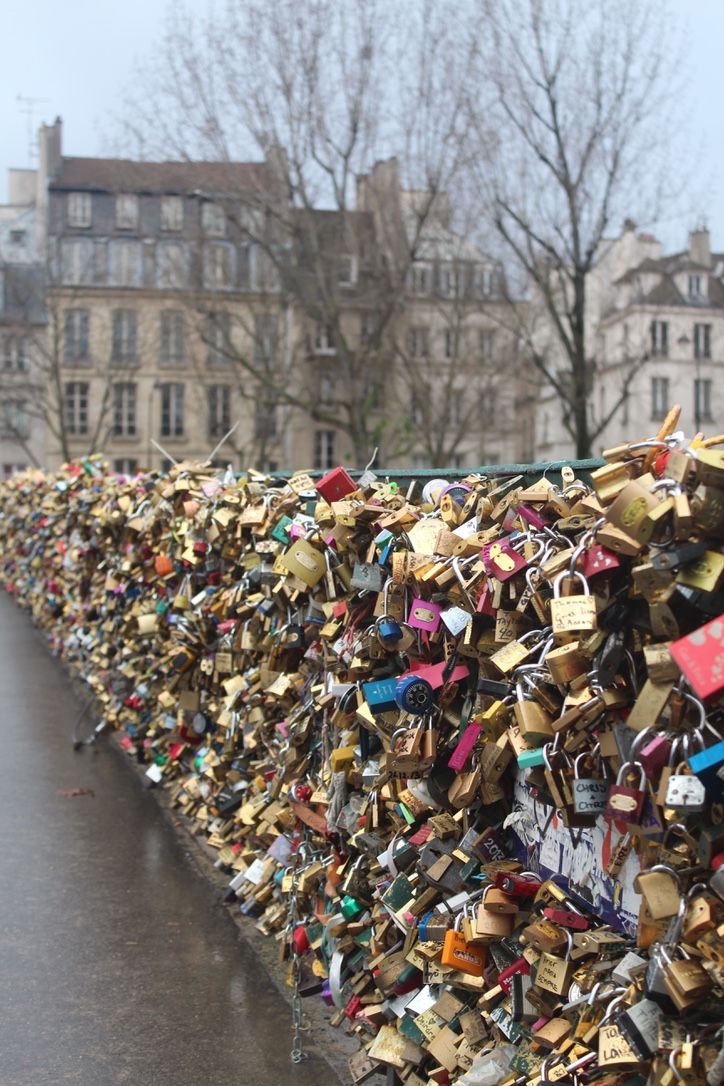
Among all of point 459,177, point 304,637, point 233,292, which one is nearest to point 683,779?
point 304,637

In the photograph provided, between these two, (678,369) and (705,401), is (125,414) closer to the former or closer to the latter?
(678,369)

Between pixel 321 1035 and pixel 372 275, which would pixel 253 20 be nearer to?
pixel 372 275

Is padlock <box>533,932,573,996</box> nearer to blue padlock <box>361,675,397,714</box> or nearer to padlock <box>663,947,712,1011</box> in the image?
padlock <box>663,947,712,1011</box>

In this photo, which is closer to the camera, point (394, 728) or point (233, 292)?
point (394, 728)

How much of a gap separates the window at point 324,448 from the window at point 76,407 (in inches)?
457

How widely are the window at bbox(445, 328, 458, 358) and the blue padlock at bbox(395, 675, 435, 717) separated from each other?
31939 millimetres

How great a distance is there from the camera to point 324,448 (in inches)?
2462

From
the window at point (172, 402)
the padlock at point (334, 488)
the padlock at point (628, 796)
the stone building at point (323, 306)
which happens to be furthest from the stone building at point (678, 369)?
the padlock at point (628, 796)

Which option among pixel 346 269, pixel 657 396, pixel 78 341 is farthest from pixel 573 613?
pixel 657 396

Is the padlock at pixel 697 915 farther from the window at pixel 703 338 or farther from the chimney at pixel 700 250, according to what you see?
the chimney at pixel 700 250

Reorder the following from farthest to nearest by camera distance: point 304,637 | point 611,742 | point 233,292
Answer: point 233,292, point 304,637, point 611,742

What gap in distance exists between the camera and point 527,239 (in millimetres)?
26984

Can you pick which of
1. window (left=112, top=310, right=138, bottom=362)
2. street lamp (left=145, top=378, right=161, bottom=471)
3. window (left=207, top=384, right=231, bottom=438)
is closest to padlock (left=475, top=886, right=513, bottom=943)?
window (left=207, top=384, right=231, bottom=438)

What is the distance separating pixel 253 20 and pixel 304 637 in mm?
27611
